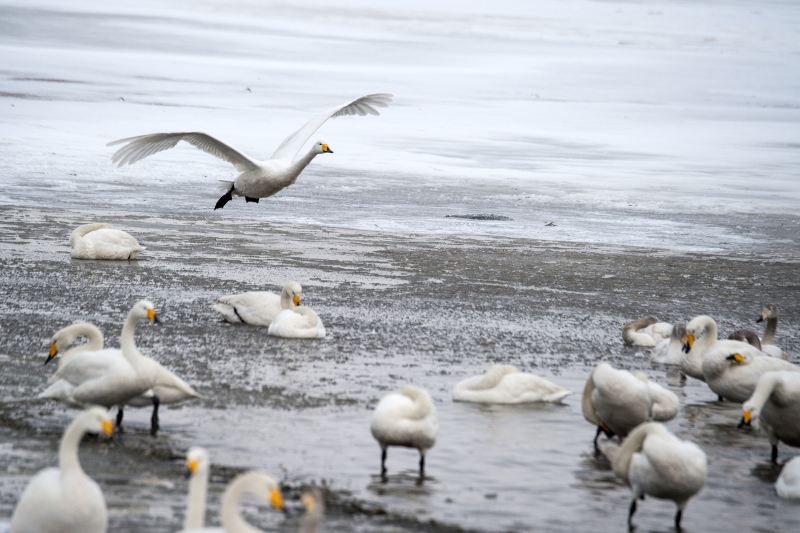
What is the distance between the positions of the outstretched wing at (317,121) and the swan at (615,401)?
7498mm

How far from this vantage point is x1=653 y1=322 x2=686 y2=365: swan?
952 centimetres

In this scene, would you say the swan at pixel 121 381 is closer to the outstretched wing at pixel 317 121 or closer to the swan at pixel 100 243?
the swan at pixel 100 243

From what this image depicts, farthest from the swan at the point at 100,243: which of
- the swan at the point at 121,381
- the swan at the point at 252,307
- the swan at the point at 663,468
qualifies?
the swan at the point at 663,468

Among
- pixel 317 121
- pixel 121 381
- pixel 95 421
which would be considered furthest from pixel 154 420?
pixel 317 121

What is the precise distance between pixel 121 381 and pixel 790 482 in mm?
3479

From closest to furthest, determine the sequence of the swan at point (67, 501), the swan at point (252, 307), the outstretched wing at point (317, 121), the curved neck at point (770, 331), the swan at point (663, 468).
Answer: the swan at point (67, 501) < the swan at point (663, 468) < the swan at point (252, 307) < the curved neck at point (770, 331) < the outstretched wing at point (317, 121)

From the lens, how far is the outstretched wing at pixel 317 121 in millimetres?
14625

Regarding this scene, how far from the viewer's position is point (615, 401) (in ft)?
23.8

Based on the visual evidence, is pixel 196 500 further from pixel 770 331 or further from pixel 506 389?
pixel 770 331

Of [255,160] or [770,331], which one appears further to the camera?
[255,160]

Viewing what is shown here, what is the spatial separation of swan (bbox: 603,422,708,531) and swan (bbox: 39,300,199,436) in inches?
98.3

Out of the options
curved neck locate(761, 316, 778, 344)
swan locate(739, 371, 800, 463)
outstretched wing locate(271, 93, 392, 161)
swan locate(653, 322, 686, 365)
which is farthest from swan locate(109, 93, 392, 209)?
swan locate(739, 371, 800, 463)

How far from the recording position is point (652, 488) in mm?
6035

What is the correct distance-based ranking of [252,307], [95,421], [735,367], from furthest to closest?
[252,307] < [735,367] < [95,421]
